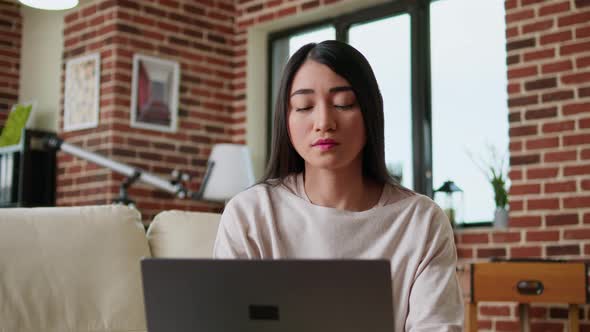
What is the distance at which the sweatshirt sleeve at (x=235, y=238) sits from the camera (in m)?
1.41

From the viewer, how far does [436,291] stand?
1.32m

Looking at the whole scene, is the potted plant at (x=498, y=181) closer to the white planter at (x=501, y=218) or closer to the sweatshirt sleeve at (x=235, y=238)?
the white planter at (x=501, y=218)

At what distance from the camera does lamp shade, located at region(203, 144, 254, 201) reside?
14.0 ft

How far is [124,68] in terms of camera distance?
4.42 metres

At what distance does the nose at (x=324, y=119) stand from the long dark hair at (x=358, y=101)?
6 centimetres

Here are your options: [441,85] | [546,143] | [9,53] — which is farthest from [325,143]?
[9,53]

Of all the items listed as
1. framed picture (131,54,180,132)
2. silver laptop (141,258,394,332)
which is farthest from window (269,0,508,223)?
silver laptop (141,258,394,332)

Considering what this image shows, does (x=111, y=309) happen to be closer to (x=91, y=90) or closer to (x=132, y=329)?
(x=132, y=329)

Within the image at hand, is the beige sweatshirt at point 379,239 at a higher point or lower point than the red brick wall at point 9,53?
lower

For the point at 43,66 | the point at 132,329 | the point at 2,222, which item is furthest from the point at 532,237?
the point at 43,66

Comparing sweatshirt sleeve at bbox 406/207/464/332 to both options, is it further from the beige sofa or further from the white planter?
the white planter

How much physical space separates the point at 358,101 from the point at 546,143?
2.32 m

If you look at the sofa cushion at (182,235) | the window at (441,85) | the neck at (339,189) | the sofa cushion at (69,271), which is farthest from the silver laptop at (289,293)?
the window at (441,85)

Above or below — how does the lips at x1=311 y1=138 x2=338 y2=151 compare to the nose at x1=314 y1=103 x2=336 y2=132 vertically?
below
